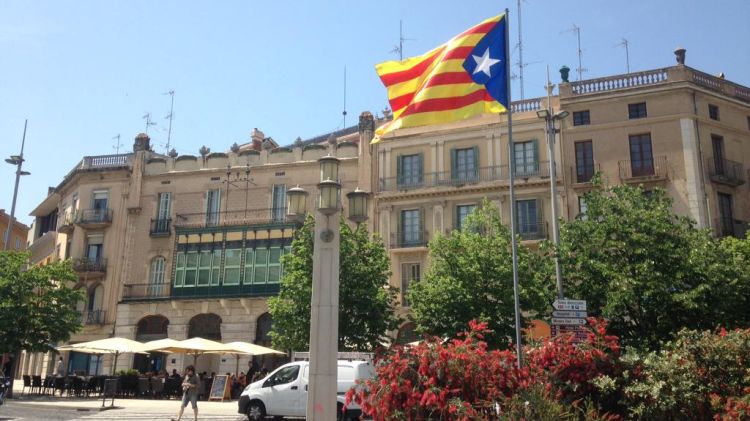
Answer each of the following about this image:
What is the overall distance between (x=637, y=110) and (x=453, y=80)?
20.6m

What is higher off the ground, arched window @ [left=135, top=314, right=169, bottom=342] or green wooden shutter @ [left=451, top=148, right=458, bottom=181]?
green wooden shutter @ [left=451, top=148, right=458, bottom=181]

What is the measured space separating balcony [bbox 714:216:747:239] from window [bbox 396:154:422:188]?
13.4 m

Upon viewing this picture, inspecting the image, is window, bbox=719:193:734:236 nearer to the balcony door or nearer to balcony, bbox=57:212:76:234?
the balcony door

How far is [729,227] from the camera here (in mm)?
30094

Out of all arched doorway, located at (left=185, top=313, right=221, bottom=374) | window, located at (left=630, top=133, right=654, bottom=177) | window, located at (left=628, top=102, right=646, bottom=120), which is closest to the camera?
window, located at (left=630, top=133, right=654, bottom=177)

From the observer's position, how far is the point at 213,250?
122ft

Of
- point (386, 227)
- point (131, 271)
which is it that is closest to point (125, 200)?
point (131, 271)

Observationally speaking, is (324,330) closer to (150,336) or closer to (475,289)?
(475,289)

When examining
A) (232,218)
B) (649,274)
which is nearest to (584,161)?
(649,274)

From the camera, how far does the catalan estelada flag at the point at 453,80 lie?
45.0 ft

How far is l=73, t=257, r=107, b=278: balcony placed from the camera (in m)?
38.6

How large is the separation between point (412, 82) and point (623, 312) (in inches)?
383

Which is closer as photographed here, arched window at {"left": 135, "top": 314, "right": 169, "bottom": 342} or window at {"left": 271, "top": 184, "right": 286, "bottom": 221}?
window at {"left": 271, "top": 184, "right": 286, "bottom": 221}

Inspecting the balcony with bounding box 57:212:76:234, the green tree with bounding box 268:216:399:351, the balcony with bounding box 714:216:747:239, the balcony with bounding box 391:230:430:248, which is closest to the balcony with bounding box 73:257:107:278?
the balcony with bounding box 57:212:76:234
